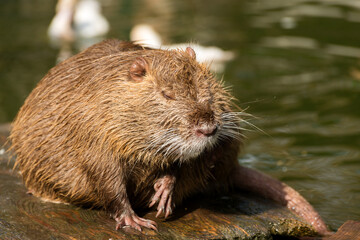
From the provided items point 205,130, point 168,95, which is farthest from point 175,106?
point 205,130

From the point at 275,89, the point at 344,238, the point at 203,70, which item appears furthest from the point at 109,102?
the point at 275,89

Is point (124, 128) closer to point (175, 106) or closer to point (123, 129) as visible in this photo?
point (123, 129)

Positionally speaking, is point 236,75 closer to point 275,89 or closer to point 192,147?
point 275,89

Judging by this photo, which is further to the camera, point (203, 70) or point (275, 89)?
point (275, 89)

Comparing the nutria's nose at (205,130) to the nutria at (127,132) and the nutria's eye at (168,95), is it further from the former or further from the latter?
the nutria's eye at (168,95)

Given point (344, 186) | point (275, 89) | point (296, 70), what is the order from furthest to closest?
point (296, 70) → point (275, 89) → point (344, 186)

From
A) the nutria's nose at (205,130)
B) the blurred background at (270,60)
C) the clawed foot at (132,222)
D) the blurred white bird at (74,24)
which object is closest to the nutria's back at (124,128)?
the nutria's nose at (205,130)

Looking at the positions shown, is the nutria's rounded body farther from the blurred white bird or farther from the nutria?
the blurred white bird
